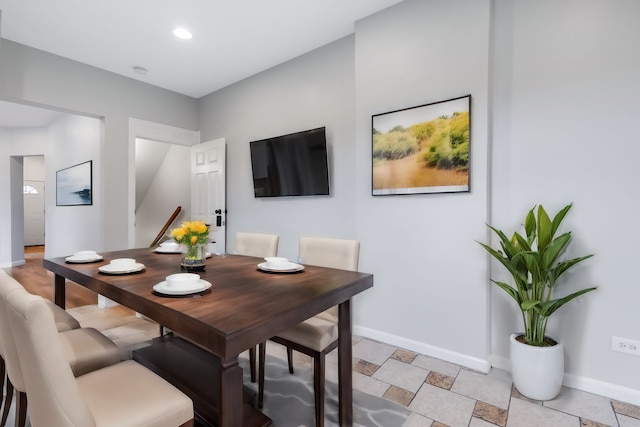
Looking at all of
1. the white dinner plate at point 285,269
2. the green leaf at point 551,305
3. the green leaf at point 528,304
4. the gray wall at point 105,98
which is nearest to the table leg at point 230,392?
the white dinner plate at point 285,269

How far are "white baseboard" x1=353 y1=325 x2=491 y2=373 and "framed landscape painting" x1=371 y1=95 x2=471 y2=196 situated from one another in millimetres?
1233

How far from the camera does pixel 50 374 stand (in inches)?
35.3

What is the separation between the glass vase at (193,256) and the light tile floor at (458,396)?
115cm

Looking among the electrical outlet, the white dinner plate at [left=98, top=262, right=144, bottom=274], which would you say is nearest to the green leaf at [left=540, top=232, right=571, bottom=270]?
the electrical outlet

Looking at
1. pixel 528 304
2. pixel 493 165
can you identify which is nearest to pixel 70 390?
pixel 528 304

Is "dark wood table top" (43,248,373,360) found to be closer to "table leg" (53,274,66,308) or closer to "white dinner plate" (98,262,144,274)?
"white dinner plate" (98,262,144,274)

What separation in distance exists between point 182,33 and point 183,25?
13 cm

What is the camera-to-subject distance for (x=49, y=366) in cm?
90

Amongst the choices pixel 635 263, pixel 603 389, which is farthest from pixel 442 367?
pixel 635 263

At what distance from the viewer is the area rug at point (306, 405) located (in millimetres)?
1722

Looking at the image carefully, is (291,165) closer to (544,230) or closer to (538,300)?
(544,230)

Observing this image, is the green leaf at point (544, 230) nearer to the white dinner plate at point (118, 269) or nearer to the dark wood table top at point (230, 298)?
the dark wood table top at point (230, 298)

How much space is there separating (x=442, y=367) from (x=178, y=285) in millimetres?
1996

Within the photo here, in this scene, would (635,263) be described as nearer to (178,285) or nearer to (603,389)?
(603,389)
